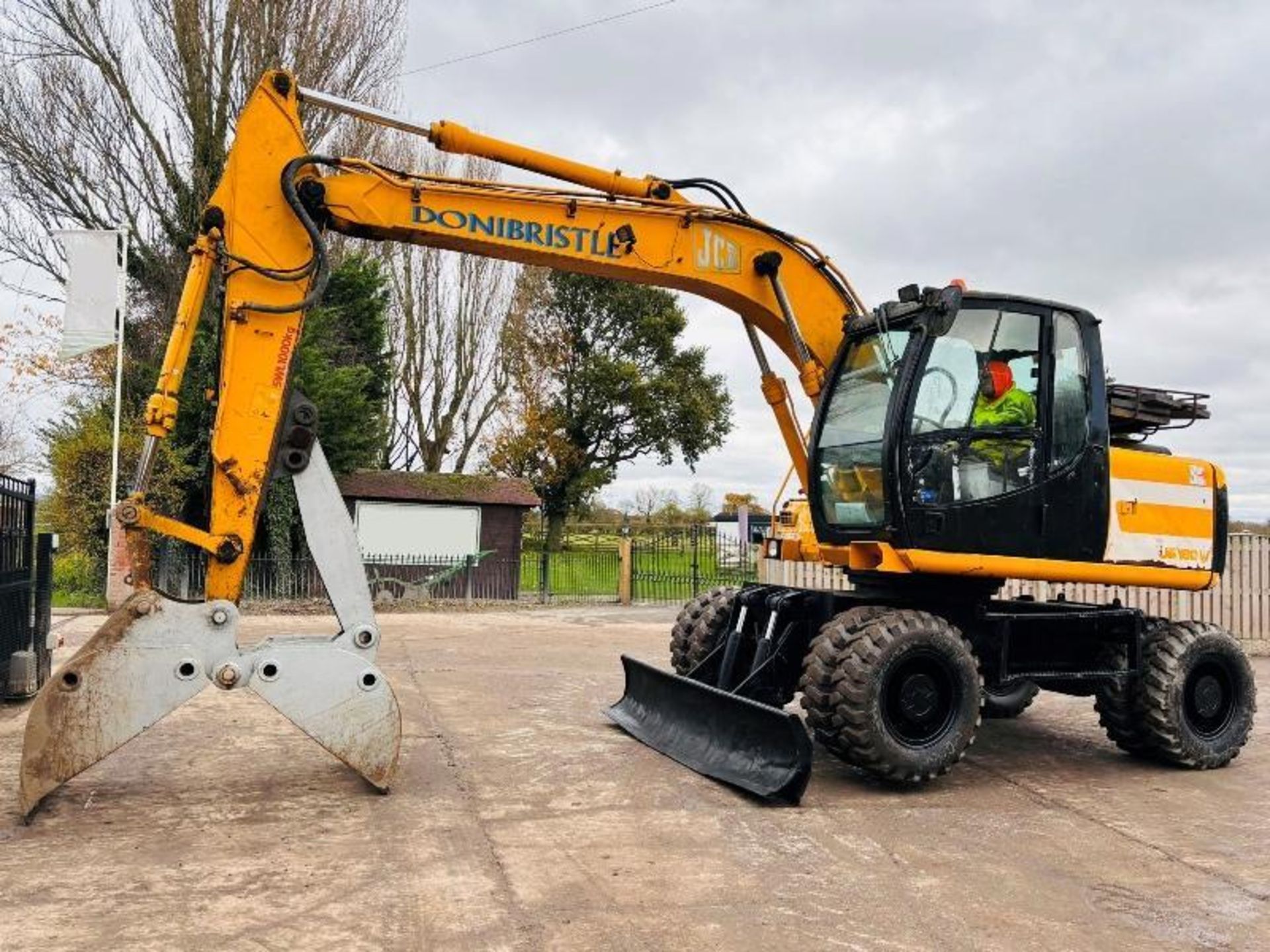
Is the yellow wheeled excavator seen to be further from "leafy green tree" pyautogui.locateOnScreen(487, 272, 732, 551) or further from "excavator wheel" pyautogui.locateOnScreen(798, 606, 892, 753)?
"leafy green tree" pyautogui.locateOnScreen(487, 272, 732, 551)

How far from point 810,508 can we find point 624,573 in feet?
45.1

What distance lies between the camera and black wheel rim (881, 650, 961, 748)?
5.71 m

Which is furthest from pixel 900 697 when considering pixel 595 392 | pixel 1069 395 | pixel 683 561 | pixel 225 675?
pixel 595 392

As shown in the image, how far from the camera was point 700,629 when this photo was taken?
737 centimetres

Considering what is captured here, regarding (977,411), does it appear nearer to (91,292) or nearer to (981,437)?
(981,437)

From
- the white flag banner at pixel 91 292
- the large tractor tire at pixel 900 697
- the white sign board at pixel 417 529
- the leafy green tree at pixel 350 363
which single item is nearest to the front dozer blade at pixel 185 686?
the large tractor tire at pixel 900 697

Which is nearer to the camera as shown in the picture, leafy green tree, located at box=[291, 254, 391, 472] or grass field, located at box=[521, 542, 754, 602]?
leafy green tree, located at box=[291, 254, 391, 472]

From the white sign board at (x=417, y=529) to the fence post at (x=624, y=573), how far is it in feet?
10.8

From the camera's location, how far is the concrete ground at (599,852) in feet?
12.0

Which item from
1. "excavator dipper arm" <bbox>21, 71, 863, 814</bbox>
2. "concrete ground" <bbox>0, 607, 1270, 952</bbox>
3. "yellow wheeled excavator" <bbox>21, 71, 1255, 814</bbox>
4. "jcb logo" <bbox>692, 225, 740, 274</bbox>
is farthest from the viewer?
"jcb logo" <bbox>692, 225, 740, 274</bbox>

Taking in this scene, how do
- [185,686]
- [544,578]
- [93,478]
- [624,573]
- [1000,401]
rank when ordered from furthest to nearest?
[624,573] < [544,578] < [93,478] < [1000,401] < [185,686]

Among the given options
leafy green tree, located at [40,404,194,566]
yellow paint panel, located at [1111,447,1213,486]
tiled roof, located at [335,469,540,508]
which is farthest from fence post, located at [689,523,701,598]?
yellow paint panel, located at [1111,447,1213,486]

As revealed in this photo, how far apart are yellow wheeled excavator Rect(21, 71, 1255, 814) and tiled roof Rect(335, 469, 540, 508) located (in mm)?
14846

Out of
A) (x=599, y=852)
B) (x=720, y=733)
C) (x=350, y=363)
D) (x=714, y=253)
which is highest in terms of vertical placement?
(x=350, y=363)
